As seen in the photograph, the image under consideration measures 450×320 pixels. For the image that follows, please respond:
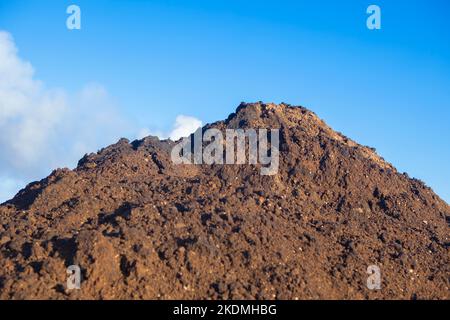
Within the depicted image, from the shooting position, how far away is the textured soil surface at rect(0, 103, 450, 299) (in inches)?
474

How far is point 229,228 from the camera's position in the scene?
1390cm

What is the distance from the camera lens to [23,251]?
13148 millimetres

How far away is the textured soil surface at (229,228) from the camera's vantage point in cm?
1204

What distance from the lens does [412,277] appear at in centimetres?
1398

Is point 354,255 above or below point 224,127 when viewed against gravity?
below

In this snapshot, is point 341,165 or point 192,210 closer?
point 192,210

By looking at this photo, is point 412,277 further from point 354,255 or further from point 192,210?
point 192,210

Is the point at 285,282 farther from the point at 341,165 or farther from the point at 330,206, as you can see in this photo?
the point at 341,165
